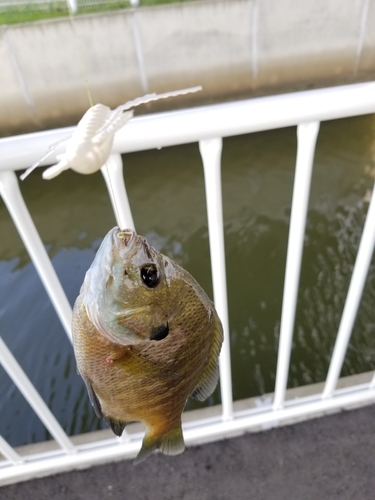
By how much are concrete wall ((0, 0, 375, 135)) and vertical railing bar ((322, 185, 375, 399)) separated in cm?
476

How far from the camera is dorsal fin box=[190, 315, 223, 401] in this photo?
66 cm

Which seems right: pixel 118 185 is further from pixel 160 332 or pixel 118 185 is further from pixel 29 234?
pixel 160 332

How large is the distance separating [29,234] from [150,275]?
516 mm

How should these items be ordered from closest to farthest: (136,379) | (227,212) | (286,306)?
(136,379), (286,306), (227,212)

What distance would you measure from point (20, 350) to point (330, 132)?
14.4ft

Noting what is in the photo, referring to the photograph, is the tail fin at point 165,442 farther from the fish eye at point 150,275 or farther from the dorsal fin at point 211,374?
the fish eye at point 150,275

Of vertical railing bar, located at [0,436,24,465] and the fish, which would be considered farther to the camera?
vertical railing bar, located at [0,436,24,465]

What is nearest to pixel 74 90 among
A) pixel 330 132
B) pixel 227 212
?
pixel 227 212

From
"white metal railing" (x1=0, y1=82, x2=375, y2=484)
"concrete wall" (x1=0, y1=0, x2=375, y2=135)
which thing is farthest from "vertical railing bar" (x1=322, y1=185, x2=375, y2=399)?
"concrete wall" (x1=0, y1=0, x2=375, y2=135)

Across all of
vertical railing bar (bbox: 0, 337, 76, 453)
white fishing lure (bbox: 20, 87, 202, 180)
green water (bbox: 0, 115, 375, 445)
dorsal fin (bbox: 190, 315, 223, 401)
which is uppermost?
white fishing lure (bbox: 20, 87, 202, 180)

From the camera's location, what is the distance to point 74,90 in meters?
5.66

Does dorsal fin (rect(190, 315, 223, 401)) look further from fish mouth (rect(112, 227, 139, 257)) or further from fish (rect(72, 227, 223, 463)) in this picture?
fish mouth (rect(112, 227, 139, 257))

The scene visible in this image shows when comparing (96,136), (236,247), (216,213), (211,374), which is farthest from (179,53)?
(96,136)

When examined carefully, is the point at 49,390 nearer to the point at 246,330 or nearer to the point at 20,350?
the point at 20,350
